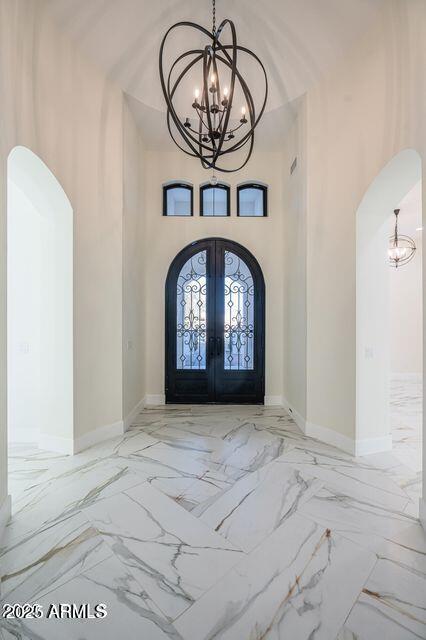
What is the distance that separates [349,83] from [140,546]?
4.50m

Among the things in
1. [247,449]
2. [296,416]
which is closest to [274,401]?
[296,416]

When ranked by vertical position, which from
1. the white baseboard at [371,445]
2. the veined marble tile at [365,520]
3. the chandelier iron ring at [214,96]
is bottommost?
the veined marble tile at [365,520]

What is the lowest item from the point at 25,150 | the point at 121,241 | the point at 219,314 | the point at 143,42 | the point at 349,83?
the point at 219,314

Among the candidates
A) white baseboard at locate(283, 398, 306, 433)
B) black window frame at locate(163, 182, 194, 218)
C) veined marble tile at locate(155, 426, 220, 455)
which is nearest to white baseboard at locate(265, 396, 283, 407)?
white baseboard at locate(283, 398, 306, 433)

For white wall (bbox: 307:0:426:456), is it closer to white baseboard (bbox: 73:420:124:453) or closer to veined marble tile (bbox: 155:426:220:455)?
veined marble tile (bbox: 155:426:220:455)

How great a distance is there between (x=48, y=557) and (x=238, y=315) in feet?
13.4

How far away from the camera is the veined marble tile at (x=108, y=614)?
1402 millimetres

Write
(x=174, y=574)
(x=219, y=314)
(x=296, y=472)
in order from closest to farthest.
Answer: (x=174, y=574), (x=296, y=472), (x=219, y=314)

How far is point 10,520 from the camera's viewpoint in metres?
2.18

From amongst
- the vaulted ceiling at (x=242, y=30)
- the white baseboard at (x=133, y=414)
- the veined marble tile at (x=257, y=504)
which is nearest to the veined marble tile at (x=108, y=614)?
the veined marble tile at (x=257, y=504)

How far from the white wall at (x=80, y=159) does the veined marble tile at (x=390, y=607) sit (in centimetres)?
221

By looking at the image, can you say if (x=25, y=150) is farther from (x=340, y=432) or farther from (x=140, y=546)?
(x=340, y=432)

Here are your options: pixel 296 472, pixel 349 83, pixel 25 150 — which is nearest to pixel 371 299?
pixel 296 472

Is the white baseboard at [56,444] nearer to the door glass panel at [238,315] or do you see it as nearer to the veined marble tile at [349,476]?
the veined marble tile at [349,476]
